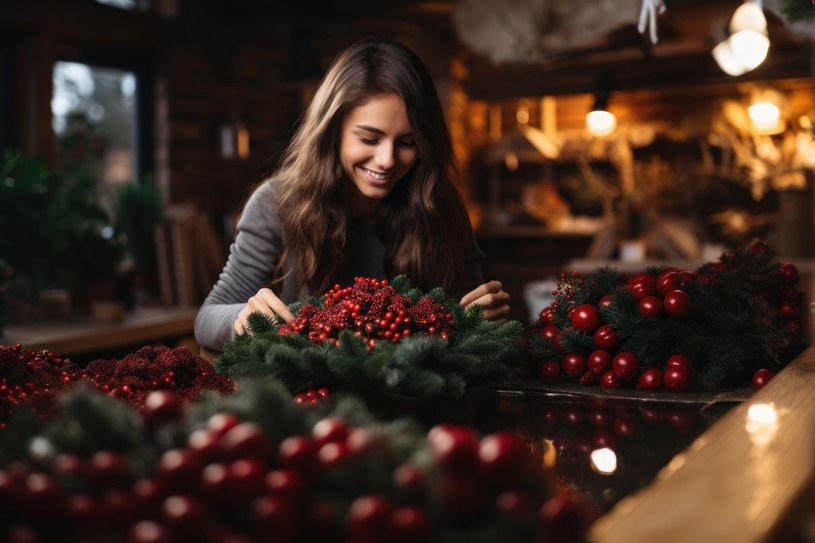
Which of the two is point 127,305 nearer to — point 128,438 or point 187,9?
point 187,9

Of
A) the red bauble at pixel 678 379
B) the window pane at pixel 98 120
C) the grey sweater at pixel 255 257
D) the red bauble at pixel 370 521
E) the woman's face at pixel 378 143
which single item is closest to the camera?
the red bauble at pixel 370 521

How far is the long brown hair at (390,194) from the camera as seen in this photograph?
2238 millimetres

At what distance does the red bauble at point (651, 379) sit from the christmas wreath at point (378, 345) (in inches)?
11.5

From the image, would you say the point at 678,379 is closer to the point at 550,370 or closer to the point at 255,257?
the point at 550,370

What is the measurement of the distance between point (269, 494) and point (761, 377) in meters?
1.30

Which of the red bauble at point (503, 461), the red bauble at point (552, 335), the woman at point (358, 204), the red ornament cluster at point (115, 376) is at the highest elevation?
the woman at point (358, 204)

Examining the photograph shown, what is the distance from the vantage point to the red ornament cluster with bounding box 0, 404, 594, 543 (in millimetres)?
747

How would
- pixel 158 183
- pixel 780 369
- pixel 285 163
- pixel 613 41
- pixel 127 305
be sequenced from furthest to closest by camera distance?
1. pixel 158 183
2. pixel 613 41
3. pixel 127 305
4. pixel 285 163
5. pixel 780 369

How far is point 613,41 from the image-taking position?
189 inches

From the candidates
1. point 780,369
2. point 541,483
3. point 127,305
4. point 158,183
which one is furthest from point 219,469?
point 158,183

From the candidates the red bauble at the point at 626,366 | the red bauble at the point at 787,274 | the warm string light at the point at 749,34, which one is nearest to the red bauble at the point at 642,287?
the red bauble at the point at 626,366

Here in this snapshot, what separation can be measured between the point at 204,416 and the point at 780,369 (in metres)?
1.35

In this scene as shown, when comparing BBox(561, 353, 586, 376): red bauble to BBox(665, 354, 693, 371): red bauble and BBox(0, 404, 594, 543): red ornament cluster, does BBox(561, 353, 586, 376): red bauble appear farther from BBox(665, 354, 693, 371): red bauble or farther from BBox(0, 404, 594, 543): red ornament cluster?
BBox(0, 404, 594, 543): red ornament cluster

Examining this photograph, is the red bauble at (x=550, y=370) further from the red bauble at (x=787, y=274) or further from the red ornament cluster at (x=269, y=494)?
the red ornament cluster at (x=269, y=494)
